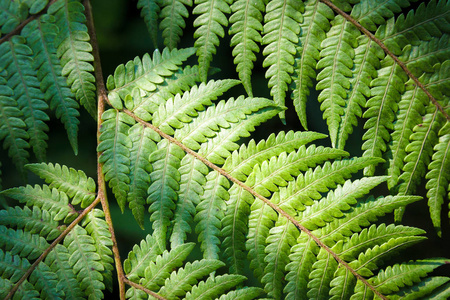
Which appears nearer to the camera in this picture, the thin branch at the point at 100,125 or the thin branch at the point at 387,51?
the thin branch at the point at 387,51

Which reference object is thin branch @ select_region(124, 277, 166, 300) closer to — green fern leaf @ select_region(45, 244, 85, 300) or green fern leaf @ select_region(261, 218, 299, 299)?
green fern leaf @ select_region(45, 244, 85, 300)

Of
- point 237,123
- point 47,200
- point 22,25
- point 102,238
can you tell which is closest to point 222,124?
point 237,123

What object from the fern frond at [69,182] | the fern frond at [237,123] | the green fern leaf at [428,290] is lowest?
the green fern leaf at [428,290]

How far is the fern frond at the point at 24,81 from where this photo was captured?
1.25m

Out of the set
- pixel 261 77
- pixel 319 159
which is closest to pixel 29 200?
pixel 319 159

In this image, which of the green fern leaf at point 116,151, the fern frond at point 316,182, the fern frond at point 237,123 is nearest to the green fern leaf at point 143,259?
the green fern leaf at point 116,151

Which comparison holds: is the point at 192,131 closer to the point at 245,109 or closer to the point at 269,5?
the point at 245,109

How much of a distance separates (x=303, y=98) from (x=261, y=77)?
0.83 metres

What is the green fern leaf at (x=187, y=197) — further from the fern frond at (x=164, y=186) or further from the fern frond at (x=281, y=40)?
the fern frond at (x=281, y=40)

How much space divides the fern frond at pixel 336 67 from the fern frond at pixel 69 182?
3.02 ft

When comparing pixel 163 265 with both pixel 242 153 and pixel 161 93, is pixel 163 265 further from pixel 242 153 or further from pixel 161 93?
pixel 161 93

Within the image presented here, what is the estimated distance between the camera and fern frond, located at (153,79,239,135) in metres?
1.23

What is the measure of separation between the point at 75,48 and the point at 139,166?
19.7 inches

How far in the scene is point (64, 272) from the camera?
1214 millimetres
